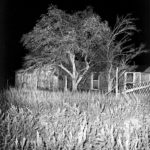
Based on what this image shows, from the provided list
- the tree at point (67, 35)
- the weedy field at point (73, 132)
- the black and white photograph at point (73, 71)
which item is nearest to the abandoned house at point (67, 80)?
the black and white photograph at point (73, 71)

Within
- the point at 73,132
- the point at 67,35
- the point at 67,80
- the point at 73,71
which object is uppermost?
the point at 67,35

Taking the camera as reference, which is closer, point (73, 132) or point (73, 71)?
point (73, 132)

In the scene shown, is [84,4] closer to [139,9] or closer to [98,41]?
[98,41]

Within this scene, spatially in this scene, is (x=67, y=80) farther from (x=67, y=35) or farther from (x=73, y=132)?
(x=73, y=132)

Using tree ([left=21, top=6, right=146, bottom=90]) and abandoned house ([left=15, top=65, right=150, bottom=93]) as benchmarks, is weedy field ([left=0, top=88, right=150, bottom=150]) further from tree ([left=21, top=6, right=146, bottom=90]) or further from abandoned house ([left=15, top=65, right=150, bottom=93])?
abandoned house ([left=15, top=65, right=150, bottom=93])

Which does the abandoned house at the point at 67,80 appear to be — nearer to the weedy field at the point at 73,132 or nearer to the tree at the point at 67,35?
the tree at the point at 67,35

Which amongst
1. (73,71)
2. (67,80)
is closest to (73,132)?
(73,71)

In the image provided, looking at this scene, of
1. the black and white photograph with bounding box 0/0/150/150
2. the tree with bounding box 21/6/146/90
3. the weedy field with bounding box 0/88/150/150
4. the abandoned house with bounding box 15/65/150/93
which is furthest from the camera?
the abandoned house with bounding box 15/65/150/93

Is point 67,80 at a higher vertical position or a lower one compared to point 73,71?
lower

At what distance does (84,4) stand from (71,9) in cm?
56

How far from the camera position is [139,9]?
35.8 ft

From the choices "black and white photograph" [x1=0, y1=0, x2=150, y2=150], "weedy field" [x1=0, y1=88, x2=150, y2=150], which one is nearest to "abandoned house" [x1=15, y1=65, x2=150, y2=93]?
"black and white photograph" [x1=0, y1=0, x2=150, y2=150]

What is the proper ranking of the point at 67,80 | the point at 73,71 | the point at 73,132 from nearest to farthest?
the point at 73,132
the point at 73,71
the point at 67,80

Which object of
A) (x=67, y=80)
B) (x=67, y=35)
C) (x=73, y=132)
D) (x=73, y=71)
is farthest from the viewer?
(x=67, y=80)
